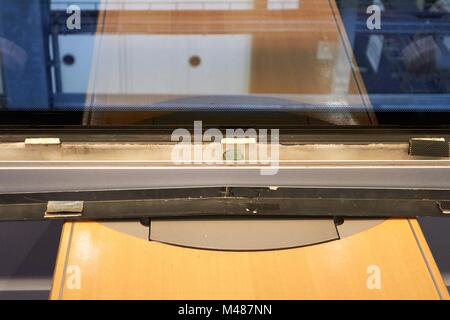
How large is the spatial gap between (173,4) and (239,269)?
111 centimetres

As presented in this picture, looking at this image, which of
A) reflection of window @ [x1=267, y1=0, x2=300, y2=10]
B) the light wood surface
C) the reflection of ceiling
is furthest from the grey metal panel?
reflection of window @ [x1=267, y1=0, x2=300, y2=10]

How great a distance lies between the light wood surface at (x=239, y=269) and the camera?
941 millimetres

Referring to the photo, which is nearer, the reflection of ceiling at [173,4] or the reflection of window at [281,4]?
the reflection of ceiling at [173,4]

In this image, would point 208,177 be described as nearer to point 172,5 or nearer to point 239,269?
point 239,269

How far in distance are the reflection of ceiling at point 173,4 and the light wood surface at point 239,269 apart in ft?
2.99

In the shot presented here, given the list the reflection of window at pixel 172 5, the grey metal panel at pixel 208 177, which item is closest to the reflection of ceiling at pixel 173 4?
the reflection of window at pixel 172 5

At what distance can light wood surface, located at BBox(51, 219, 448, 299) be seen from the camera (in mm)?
941

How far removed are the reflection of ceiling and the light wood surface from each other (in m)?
0.91

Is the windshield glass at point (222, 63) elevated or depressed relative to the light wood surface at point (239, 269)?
elevated

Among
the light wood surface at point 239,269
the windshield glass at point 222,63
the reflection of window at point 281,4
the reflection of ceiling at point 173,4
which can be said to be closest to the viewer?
the light wood surface at point 239,269

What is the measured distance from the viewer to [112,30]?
1.69 meters

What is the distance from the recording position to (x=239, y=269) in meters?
0.97

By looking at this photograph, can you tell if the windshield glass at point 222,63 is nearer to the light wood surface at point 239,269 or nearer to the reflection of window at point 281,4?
the reflection of window at point 281,4

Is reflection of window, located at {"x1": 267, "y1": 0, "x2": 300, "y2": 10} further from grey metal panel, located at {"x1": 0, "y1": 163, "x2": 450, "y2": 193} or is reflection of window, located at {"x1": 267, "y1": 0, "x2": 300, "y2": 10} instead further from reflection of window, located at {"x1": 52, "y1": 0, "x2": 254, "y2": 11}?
grey metal panel, located at {"x1": 0, "y1": 163, "x2": 450, "y2": 193}
